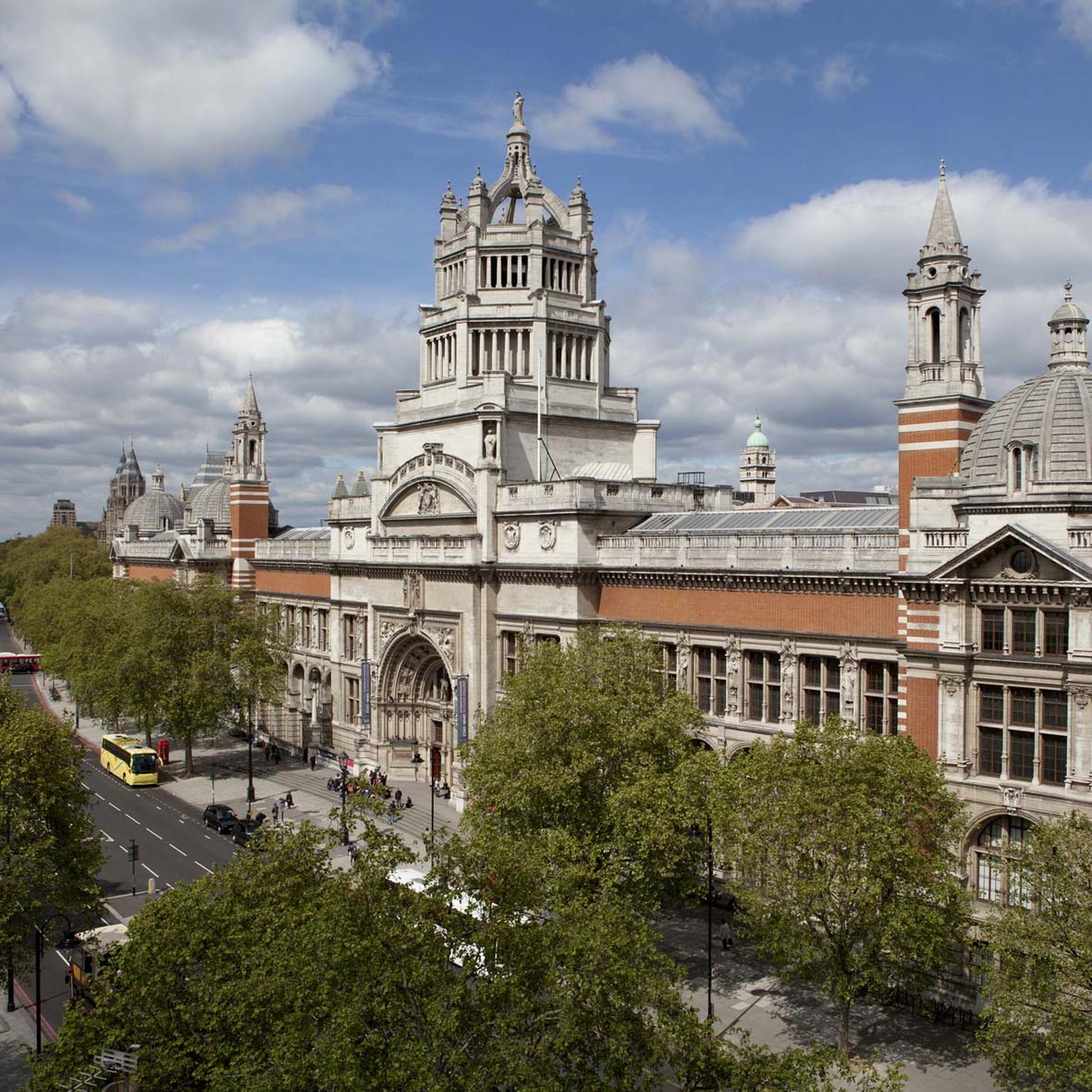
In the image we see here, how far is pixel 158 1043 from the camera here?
21.5 meters

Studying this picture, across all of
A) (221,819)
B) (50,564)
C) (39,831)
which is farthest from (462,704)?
(50,564)

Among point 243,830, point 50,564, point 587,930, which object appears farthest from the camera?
point 50,564

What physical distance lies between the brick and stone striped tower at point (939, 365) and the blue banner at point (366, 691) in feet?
125

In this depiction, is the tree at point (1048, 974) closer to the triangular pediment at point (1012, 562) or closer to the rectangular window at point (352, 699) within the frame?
the triangular pediment at point (1012, 562)

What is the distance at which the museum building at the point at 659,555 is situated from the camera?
33.0 m

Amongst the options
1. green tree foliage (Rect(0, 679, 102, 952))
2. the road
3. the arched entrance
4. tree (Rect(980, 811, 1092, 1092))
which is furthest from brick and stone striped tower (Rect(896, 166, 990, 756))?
the arched entrance

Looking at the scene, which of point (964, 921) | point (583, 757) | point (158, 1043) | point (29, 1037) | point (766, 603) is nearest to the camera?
point (158, 1043)

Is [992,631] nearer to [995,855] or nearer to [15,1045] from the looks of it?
[995,855]

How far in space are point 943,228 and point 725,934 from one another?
27601 mm

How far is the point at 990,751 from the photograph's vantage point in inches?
1336

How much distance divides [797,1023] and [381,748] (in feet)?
122

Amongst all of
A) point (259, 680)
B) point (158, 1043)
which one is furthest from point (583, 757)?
point (259, 680)

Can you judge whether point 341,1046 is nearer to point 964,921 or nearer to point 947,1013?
point 964,921

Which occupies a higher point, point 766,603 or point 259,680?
point 766,603
